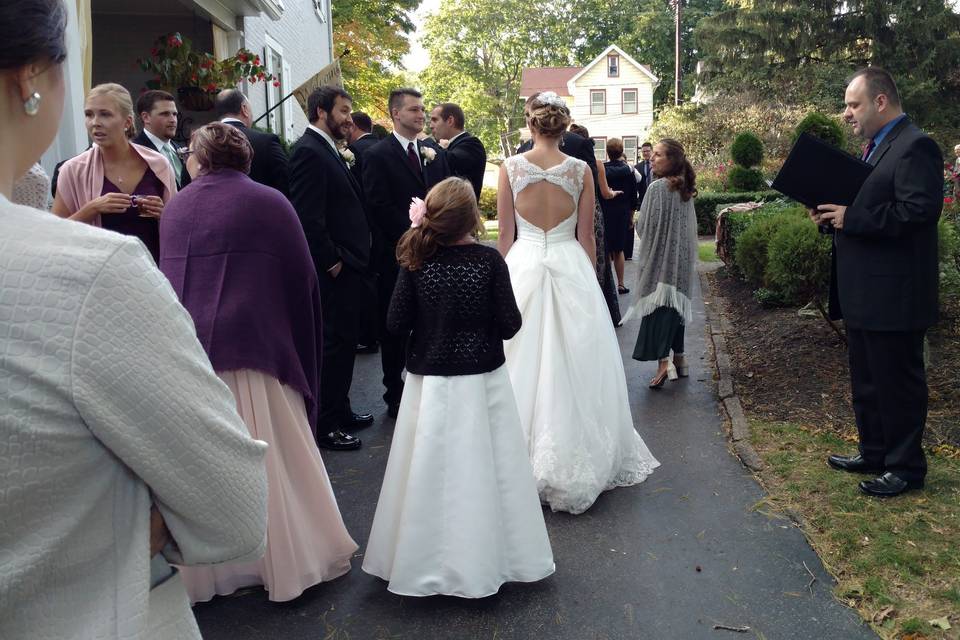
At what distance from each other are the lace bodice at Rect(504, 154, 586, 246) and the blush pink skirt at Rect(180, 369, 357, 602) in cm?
223

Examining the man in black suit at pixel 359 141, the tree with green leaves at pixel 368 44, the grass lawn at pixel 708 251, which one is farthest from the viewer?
→ the tree with green leaves at pixel 368 44

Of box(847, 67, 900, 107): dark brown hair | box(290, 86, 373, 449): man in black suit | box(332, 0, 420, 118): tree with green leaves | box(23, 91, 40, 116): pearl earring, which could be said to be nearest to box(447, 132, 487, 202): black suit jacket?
box(290, 86, 373, 449): man in black suit

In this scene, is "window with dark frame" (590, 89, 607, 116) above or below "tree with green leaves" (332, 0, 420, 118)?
above

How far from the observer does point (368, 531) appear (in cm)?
463

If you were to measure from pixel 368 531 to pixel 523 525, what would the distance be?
46.5 inches

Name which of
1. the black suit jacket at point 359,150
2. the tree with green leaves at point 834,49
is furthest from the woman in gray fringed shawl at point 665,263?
the tree with green leaves at point 834,49

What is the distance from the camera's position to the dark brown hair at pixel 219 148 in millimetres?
3604

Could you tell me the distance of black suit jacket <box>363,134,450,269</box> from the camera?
7.04 meters

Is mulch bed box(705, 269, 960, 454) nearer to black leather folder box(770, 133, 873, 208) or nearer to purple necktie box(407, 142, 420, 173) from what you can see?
black leather folder box(770, 133, 873, 208)

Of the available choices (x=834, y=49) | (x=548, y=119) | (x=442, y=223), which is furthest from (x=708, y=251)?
(x=834, y=49)

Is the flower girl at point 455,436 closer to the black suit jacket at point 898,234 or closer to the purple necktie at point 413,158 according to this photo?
the black suit jacket at point 898,234

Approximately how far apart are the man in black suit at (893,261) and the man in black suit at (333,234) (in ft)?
10.8

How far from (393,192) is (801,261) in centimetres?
393

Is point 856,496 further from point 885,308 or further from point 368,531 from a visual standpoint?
point 368,531
